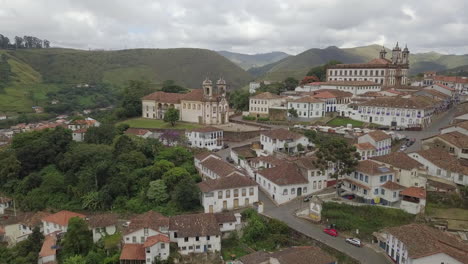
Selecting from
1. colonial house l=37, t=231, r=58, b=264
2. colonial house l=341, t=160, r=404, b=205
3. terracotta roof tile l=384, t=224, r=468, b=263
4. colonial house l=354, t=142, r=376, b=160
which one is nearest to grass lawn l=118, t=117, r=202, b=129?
colonial house l=354, t=142, r=376, b=160

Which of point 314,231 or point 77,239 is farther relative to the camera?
point 77,239

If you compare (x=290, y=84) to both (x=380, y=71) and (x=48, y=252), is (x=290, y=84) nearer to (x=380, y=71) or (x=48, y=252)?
(x=380, y=71)

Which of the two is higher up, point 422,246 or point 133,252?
point 422,246

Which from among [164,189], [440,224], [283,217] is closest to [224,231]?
[283,217]

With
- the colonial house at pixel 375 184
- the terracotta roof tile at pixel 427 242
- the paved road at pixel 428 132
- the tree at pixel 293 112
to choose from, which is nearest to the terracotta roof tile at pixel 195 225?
the terracotta roof tile at pixel 427 242

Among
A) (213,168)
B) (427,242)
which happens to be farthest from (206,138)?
(427,242)

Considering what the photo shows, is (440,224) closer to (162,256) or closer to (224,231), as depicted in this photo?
(224,231)
